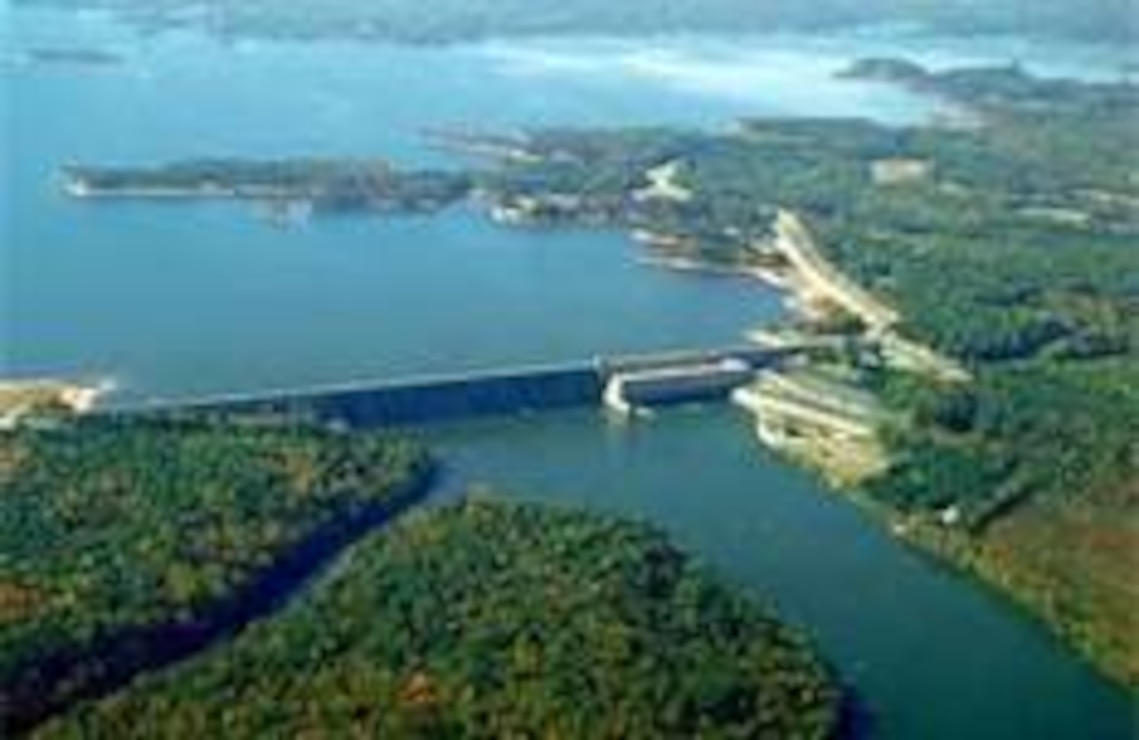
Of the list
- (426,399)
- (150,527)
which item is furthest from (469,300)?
(150,527)

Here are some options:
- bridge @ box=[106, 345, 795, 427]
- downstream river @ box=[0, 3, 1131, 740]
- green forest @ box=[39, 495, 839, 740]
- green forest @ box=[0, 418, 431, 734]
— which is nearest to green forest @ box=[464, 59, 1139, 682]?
downstream river @ box=[0, 3, 1131, 740]

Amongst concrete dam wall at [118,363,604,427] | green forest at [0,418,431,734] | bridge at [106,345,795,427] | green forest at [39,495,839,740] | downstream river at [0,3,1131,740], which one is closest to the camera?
green forest at [39,495,839,740]

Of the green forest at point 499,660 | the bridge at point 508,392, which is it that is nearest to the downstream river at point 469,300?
the bridge at point 508,392

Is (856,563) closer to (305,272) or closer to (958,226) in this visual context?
(305,272)

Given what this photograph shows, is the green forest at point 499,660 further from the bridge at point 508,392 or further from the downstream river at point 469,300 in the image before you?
the bridge at point 508,392

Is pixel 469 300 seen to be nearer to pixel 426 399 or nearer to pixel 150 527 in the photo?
pixel 426 399

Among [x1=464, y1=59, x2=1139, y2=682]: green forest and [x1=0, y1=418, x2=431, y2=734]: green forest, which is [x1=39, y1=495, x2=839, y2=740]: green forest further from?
[x1=464, y1=59, x2=1139, y2=682]: green forest

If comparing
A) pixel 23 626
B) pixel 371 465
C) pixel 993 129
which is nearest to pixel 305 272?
pixel 371 465
